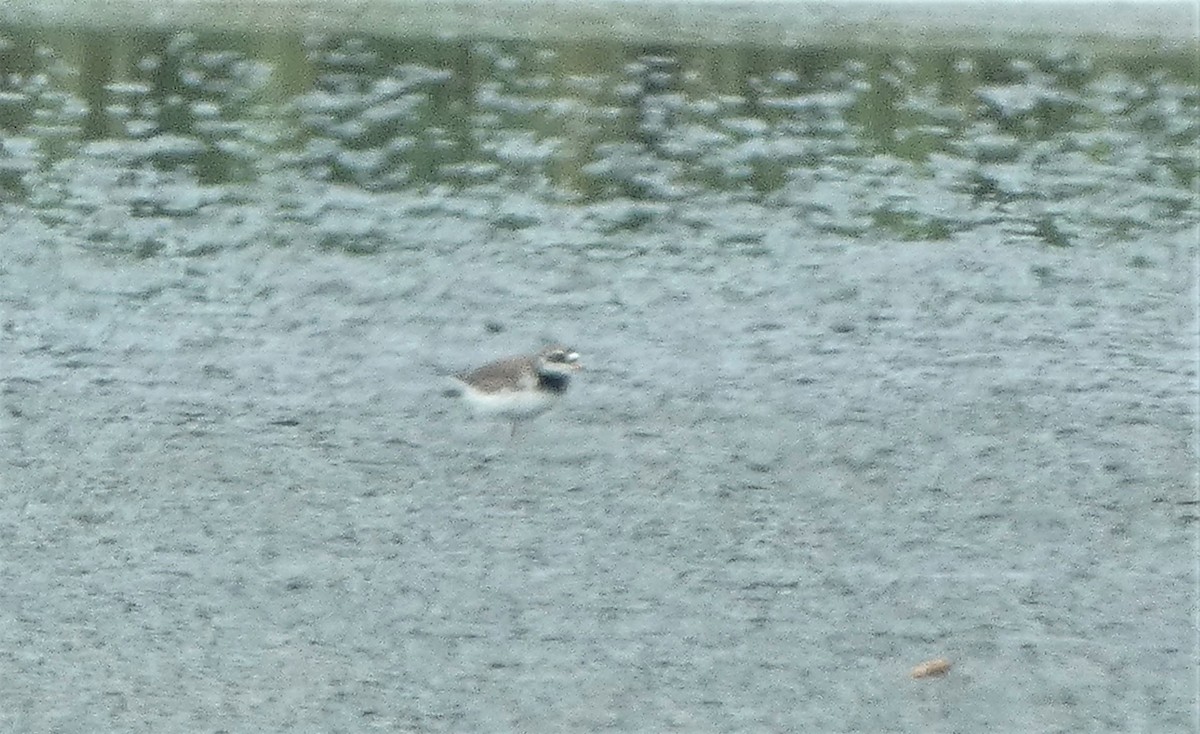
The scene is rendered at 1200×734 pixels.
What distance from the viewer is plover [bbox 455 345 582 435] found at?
13031mm

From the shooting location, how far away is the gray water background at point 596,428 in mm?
9422

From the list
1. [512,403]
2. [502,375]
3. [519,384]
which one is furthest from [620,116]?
[512,403]

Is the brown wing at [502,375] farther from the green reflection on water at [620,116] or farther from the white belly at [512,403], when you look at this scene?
the green reflection on water at [620,116]

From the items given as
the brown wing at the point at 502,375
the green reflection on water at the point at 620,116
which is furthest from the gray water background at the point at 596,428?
the brown wing at the point at 502,375

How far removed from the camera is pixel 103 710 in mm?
8750

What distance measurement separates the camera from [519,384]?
13.1 m

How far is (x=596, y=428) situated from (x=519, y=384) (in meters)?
0.51

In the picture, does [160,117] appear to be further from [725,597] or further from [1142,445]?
[725,597]

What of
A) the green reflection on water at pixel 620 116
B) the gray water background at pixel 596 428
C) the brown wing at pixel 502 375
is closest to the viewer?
the gray water background at pixel 596 428

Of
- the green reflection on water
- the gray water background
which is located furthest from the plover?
the green reflection on water

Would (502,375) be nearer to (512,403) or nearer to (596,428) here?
(512,403)

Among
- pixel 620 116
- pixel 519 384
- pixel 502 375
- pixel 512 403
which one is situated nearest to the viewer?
pixel 512 403

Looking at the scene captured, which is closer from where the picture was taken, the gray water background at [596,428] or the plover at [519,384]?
the gray water background at [596,428]

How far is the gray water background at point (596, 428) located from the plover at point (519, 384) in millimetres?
146
